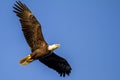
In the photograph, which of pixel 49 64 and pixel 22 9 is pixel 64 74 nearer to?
pixel 49 64

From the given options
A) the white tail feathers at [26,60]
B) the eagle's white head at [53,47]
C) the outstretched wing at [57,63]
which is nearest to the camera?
the white tail feathers at [26,60]

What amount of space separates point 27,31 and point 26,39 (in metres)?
0.37

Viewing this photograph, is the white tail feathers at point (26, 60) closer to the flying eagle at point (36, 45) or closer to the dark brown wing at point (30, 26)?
the flying eagle at point (36, 45)

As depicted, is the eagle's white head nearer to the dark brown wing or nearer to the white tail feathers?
the dark brown wing

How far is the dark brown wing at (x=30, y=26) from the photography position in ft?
65.1

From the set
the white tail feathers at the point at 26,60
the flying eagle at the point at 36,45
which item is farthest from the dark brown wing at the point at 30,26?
the white tail feathers at the point at 26,60

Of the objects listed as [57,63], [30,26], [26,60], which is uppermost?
[30,26]

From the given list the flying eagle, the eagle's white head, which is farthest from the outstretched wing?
the eagle's white head

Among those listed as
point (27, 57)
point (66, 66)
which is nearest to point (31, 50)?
point (27, 57)

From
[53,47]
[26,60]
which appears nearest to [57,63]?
[53,47]

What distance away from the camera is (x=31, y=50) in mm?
19781

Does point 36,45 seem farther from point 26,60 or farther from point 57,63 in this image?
point 57,63

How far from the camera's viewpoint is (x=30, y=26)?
20.0m

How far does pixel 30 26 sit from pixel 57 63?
6.98ft
